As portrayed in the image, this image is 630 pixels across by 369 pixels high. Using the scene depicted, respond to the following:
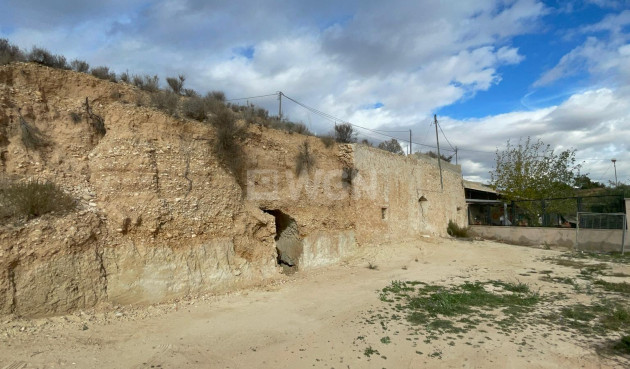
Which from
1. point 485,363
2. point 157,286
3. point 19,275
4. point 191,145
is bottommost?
point 485,363

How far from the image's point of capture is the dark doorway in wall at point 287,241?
11750 millimetres

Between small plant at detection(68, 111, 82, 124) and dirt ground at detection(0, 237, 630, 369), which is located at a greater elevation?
small plant at detection(68, 111, 82, 124)

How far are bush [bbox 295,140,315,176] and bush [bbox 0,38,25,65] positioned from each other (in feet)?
23.9

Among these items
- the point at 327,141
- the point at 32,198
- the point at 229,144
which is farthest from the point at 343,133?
the point at 32,198

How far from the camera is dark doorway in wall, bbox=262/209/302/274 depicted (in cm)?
1175

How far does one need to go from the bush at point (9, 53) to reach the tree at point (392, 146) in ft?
47.6

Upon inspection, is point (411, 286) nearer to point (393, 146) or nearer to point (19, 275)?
point (19, 275)

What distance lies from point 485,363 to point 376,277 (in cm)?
590

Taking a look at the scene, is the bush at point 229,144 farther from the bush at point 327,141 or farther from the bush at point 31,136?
the bush at point 327,141

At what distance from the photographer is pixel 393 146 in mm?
19516

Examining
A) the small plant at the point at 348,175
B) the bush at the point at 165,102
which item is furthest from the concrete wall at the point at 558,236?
the bush at the point at 165,102

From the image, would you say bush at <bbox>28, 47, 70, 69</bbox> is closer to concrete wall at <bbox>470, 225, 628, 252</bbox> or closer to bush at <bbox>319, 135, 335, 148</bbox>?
bush at <bbox>319, 135, 335, 148</bbox>

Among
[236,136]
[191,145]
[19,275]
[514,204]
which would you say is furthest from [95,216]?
[514,204]

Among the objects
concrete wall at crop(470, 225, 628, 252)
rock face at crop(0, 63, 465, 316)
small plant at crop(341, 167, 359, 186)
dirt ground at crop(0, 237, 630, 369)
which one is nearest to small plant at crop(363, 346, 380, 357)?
dirt ground at crop(0, 237, 630, 369)
